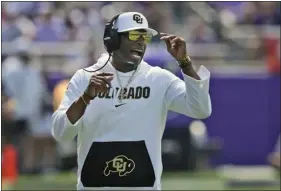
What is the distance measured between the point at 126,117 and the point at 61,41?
1209 cm

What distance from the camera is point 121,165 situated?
6523mm

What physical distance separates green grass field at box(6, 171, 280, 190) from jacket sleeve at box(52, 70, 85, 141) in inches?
257

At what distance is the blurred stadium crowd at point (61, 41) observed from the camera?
16.0 metres

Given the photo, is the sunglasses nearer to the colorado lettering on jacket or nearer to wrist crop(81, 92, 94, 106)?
the colorado lettering on jacket

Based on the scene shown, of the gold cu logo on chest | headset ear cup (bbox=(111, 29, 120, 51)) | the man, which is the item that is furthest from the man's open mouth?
the gold cu logo on chest

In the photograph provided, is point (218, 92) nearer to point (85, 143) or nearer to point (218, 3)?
point (218, 3)

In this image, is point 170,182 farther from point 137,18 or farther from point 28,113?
point 137,18

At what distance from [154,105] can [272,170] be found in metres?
10.3

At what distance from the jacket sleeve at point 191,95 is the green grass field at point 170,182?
257 inches

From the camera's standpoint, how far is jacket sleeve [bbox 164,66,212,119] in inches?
250

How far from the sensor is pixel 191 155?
632 inches

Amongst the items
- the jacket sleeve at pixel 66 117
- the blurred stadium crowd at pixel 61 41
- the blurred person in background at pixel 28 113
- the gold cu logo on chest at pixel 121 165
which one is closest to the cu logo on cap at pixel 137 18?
the jacket sleeve at pixel 66 117

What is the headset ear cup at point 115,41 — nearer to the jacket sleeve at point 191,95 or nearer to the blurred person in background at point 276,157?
the jacket sleeve at point 191,95

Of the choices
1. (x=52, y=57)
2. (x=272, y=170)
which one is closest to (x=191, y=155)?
(x=272, y=170)
